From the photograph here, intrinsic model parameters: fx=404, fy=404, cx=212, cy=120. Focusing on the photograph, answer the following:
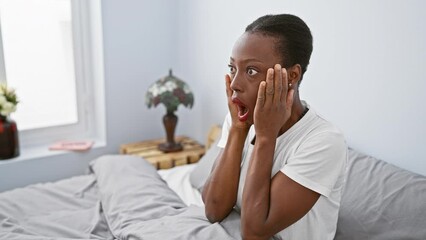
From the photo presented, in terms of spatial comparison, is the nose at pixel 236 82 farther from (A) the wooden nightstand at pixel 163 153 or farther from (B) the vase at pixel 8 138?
(B) the vase at pixel 8 138

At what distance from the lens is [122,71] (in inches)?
94.5

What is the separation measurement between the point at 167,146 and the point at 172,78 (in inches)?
15.4

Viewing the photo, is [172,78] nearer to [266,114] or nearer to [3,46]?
[3,46]

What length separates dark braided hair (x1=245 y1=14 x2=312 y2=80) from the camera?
0.96 m

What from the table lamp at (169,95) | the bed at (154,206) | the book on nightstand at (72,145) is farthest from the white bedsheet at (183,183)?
the book on nightstand at (72,145)

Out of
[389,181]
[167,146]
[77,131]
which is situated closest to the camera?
[389,181]

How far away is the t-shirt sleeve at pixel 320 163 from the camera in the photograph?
0.95 m

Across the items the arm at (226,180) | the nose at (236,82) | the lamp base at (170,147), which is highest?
the nose at (236,82)

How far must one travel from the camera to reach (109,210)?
1.49m

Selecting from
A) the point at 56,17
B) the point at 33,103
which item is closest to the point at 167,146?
the point at 33,103

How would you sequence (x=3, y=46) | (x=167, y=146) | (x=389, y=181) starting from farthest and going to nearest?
(x=167, y=146) → (x=3, y=46) → (x=389, y=181)

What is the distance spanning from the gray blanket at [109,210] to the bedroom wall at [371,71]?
67 centimetres

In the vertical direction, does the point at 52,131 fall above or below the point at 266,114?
below

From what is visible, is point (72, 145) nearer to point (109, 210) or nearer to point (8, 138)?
point (8, 138)
